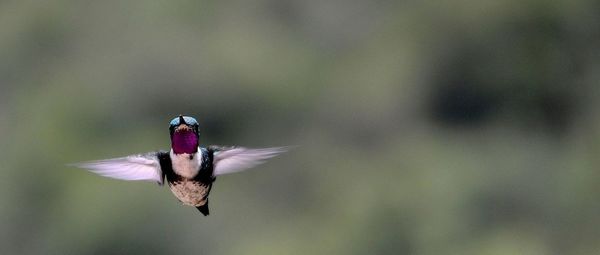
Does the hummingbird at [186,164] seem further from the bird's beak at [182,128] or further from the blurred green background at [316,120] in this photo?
the blurred green background at [316,120]

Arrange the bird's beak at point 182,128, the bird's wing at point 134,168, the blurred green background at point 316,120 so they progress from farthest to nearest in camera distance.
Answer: the blurred green background at point 316,120 < the bird's wing at point 134,168 < the bird's beak at point 182,128

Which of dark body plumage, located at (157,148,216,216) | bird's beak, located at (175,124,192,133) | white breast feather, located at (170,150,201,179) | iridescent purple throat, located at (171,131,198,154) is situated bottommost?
dark body plumage, located at (157,148,216,216)

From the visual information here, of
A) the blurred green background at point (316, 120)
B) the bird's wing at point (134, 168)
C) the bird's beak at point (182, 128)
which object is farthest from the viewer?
the blurred green background at point (316, 120)

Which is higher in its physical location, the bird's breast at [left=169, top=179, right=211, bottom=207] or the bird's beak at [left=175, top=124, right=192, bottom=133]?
the bird's beak at [left=175, top=124, right=192, bottom=133]

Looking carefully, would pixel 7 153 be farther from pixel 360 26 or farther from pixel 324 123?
pixel 360 26

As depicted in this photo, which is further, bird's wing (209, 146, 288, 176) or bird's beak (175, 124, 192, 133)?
bird's wing (209, 146, 288, 176)

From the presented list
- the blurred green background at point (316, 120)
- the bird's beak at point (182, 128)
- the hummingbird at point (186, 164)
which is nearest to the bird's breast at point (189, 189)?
the hummingbird at point (186, 164)

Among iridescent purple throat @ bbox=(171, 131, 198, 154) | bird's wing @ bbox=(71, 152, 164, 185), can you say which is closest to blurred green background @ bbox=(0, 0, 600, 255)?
bird's wing @ bbox=(71, 152, 164, 185)

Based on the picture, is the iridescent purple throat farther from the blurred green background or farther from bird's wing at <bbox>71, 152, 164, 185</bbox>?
the blurred green background
